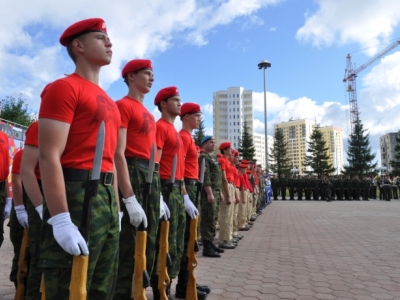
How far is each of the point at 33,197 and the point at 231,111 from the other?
114 m

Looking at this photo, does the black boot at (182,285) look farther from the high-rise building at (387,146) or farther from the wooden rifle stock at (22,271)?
the high-rise building at (387,146)

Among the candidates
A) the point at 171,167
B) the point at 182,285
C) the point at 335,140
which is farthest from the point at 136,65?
the point at 335,140

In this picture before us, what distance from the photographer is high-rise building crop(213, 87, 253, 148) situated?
115062mm

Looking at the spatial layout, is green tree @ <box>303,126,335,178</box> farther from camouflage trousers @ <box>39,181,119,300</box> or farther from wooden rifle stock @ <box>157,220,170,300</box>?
camouflage trousers @ <box>39,181,119,300</box>

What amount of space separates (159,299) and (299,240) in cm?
544

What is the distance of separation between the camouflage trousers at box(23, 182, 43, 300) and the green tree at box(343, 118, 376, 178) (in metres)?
50.8

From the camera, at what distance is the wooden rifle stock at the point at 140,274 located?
8.20 feet

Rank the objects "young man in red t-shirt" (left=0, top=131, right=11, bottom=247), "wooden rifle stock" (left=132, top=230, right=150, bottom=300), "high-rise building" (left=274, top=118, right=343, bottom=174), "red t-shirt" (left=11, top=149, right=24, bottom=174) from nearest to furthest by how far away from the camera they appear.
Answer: "wooden rifle stock" (left=132, top=230, right=150, bottom=300) → "red t-shirt" (left=11, top=149, right=24, bottom=174) → "young man in red t-shirt" (left=0, top=131, right=11, bottom=247) → "high-rise building" (left=274, top=118, right=343, bottom=174)

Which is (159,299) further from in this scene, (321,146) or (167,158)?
(321,146)

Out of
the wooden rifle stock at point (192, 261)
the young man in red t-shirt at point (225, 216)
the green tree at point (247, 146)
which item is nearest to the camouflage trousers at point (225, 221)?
the young man in red t-shirt at point (225, 216)

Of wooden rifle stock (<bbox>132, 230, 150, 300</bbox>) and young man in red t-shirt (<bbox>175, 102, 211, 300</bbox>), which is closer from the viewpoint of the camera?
wooden rifle stock (<bbox>132, 230, 150, 300</bbox>)

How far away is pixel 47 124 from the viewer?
1840 mm

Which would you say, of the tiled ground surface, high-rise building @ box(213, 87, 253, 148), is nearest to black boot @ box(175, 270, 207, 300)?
the tiled ground surface

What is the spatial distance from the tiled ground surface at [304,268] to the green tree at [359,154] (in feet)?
144
